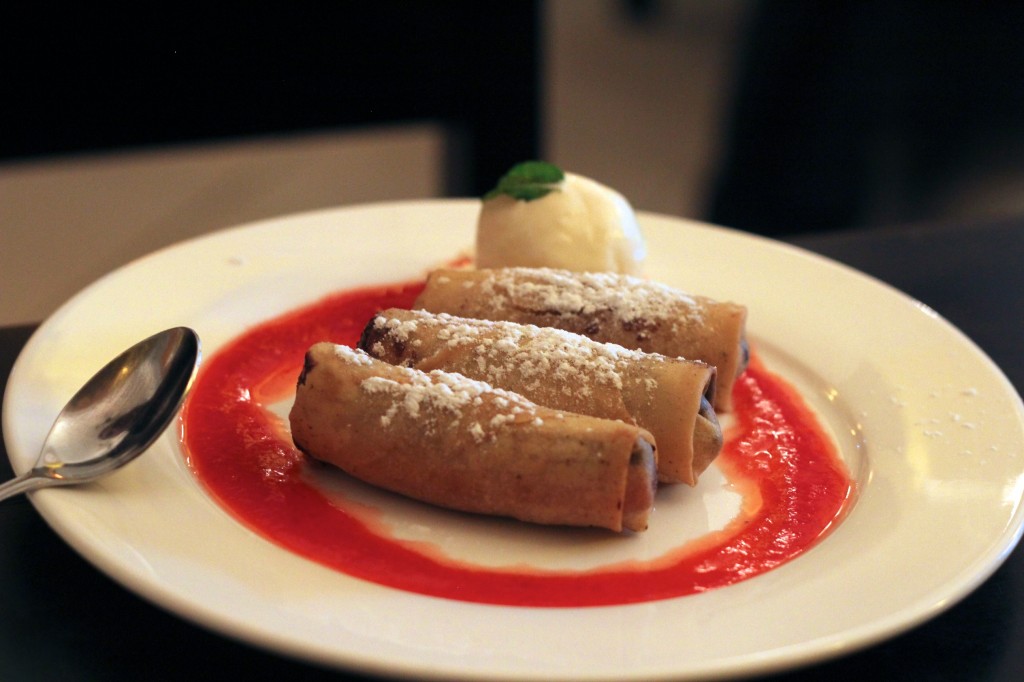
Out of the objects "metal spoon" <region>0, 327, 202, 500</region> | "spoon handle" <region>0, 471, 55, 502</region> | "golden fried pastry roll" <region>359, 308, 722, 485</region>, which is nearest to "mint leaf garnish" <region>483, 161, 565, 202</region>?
"golden fried pastry roll" <region>359, 308, 722, 485</region>

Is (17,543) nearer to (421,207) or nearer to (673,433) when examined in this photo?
(673,433)

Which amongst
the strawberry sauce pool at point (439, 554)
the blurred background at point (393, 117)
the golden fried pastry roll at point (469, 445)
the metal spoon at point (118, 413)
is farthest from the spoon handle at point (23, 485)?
the blurred background at point (393, 117)

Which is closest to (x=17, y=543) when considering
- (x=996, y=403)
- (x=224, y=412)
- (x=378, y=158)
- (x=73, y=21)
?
(x=224, y=412)

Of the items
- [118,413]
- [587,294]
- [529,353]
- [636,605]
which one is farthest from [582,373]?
[118,413]

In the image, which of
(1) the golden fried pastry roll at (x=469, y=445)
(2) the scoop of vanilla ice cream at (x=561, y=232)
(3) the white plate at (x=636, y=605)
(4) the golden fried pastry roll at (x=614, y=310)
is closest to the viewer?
(3) the white plate at (x=636, y=605)

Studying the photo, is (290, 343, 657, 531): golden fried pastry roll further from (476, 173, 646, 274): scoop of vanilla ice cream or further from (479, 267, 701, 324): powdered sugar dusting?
(476, 173, 646, 274): scoop of vanilla ice cream

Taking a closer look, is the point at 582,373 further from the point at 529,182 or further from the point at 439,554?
the point at 529,182

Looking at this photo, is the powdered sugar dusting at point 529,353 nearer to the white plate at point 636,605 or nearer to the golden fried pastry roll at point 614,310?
the golden fried pastry roll at point 614,310
